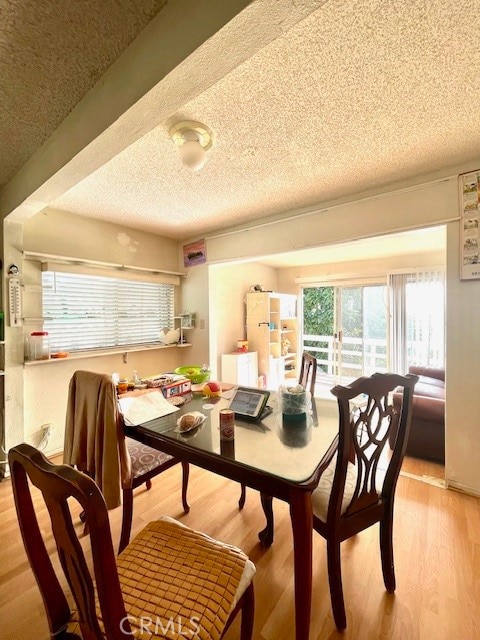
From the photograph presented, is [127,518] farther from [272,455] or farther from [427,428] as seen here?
[427,428]

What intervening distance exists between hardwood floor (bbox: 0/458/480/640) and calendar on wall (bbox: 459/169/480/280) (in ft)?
5.32

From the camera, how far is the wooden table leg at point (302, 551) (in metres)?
0.97

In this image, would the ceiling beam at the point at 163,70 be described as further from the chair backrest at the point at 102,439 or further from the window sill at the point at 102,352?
the window sill at the point at 102,352

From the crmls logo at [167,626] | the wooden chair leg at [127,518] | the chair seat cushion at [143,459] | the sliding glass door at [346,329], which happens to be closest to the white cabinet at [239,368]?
the sliding glass door at [346,329]

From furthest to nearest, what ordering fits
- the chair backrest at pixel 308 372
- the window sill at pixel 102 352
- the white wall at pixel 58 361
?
the window sill at pixel 102 352 → the white wall at pixel 58 361 → the chair backrest at pixel 308 372

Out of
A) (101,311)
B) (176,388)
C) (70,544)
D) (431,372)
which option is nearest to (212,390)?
(176,388)

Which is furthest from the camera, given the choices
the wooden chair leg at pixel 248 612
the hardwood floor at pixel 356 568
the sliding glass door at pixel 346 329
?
the sliding glass door at pixel 346 329

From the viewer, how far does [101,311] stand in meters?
3.10

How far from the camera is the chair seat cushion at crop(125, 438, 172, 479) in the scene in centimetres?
161

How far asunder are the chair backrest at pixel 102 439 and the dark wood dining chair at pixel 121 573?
1.34ft

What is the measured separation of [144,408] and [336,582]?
1204 millimetres

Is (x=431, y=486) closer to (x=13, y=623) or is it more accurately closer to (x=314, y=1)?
(x=13, y=623)

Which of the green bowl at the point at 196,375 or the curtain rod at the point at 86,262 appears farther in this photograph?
the curtain rod at the point at 86,262

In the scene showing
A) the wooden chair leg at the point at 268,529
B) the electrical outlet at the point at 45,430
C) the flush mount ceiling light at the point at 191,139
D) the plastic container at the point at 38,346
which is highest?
the flush mount ceiling light at the point at 191,139
